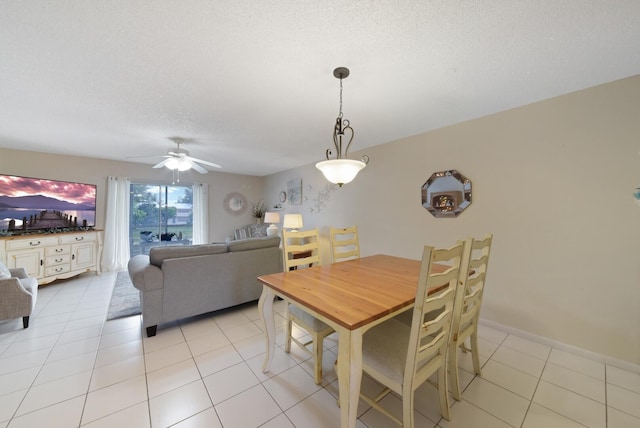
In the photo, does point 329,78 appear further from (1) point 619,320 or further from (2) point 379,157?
(1) point 619,320

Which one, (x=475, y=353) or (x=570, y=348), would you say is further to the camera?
(x=570, y=348)

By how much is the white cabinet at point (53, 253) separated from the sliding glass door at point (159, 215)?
34.2 inches

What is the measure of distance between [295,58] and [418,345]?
5.94 ft

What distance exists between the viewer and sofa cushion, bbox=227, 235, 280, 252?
263 centimetres

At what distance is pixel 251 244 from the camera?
2.76 m

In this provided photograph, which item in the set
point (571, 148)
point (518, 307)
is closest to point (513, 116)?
point (571, 148)

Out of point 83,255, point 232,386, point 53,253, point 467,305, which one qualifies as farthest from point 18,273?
point 467,305

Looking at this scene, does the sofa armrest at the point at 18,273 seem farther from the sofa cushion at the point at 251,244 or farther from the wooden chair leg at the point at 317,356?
the wooden chair leg at the point at 317,356

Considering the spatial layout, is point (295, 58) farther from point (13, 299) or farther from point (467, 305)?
point (13, 299)

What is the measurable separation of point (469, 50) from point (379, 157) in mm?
1938

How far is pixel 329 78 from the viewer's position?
171 centimetres

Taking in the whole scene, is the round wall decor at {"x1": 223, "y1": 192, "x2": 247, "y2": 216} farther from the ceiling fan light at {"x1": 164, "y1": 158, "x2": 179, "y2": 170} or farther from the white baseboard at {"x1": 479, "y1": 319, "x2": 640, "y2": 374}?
the white baseboard at {"x1": 479, "y1": 319, "x2": 640, "y2": 374}

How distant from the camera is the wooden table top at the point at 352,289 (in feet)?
3.60

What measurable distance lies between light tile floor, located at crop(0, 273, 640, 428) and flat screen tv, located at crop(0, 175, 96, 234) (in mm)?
2120
